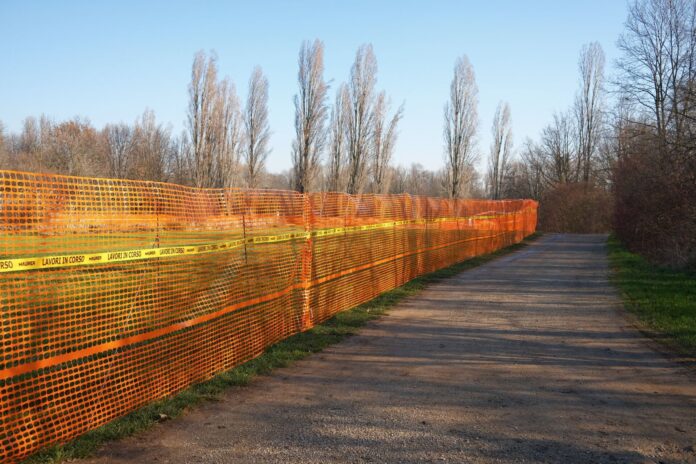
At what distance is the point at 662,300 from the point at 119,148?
66.4 m

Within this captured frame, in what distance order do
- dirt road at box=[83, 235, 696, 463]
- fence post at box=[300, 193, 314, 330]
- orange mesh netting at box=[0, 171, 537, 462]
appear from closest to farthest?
dirt road at box=[83, 235, 696, 463] → orange mesh netting at box=[0, 171, 537, 462] → fence post at box=[300, 193, 314, 330]

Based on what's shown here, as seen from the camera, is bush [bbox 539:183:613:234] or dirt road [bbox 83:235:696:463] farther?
bush [bbox 539:183:613:234]

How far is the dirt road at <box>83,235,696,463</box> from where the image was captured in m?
4.09

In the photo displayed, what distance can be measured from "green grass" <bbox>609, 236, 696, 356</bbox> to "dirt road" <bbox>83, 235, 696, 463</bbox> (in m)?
0.45

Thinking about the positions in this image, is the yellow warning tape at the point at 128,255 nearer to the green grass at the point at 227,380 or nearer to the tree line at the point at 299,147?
the green grass at the point at 227,380

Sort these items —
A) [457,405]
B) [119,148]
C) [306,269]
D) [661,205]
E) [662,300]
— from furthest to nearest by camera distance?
[119,148] → [661,205] → [662,300] → [306,269] → [457,405]

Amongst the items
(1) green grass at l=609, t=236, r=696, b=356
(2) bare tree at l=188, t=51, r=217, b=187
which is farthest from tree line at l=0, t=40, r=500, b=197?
(1) green grass at l=609, t=236, r=696, b=356

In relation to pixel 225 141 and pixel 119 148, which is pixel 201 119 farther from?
pixel 119 148

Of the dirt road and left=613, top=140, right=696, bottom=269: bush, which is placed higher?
left=613, top=140, right=696, bottom=269: bush

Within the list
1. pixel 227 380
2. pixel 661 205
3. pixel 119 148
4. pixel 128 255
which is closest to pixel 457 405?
pixel 227 380

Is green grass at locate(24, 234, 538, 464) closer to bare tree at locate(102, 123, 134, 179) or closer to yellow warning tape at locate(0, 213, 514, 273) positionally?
yellow warning tape at locate(0, 213, 514, 273)

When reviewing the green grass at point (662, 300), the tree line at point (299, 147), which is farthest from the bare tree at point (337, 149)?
the green grass at point (662, 300)

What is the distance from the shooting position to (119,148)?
66938 mm

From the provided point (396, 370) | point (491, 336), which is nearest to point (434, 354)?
point (396, 370)
